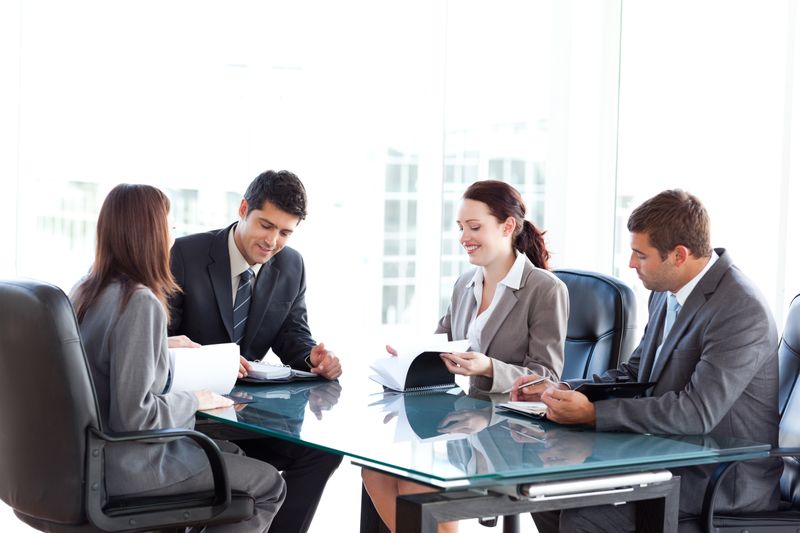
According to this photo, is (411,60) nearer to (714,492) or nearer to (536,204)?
(536,204)

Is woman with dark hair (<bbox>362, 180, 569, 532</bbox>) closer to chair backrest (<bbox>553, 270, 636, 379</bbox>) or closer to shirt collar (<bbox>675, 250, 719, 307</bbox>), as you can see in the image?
chair backrest (<bbox>553, 270, 636, 379</bbox>)

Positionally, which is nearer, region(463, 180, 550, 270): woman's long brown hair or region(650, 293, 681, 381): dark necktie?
region(650, 293, 681, 381): dark necktie

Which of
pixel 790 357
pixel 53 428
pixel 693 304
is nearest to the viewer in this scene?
pixel 53 428

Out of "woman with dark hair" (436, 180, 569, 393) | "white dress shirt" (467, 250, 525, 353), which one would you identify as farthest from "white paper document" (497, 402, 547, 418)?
"white dress shirt" (467, 250, 525, 353)

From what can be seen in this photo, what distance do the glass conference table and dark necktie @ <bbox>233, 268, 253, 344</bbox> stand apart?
0.64m

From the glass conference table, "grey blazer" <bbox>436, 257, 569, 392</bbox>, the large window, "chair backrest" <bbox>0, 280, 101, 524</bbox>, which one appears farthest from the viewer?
the large window

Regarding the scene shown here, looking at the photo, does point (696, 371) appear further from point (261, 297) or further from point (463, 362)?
point (261, 297)

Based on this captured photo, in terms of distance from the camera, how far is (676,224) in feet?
8.88

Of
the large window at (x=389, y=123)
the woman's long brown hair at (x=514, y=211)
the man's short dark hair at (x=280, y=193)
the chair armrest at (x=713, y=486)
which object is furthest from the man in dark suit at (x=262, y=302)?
the large window at (x=389, y=123)

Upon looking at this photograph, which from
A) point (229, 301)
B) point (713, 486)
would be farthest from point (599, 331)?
point (229, 301)

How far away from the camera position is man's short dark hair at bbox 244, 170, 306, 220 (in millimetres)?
3453

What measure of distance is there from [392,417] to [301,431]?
1.02 ft

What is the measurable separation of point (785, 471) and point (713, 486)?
0.35m

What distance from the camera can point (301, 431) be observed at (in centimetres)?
249
